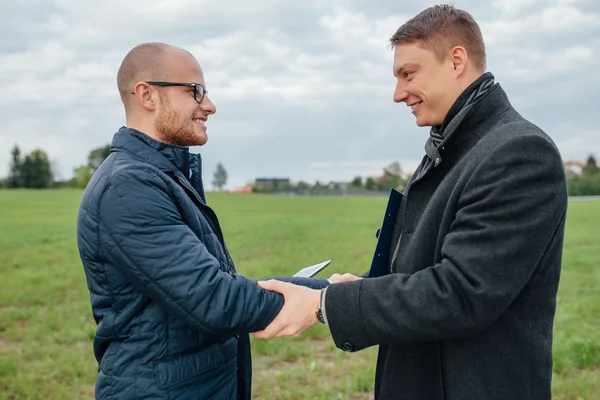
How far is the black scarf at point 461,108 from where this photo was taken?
2.63 m

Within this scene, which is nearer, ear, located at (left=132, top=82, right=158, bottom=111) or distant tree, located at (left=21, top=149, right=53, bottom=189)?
ear, located at (left=132, top=82, right=158, bottom=111)

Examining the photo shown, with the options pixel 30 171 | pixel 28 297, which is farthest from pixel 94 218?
pixel 30 171

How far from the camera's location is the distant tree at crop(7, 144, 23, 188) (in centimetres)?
8938

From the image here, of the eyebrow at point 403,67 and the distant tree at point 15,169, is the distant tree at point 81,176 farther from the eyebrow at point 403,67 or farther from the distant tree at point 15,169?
the eyebrow at point 403,67

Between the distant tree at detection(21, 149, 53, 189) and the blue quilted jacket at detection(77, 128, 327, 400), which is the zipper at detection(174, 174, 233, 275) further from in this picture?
the distant tree at detection(21, 149, 53, 189)

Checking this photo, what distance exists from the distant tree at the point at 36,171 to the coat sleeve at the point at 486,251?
94.0 m

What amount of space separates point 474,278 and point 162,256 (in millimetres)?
1336

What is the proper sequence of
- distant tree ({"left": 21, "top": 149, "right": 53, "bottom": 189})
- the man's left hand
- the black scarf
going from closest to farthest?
the black scarf, the man's left hand, distant tree ({"left": 21, "top": 149, "right": 53, "bottom": 189})

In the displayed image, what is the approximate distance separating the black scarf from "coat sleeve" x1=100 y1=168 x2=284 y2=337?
1.14m

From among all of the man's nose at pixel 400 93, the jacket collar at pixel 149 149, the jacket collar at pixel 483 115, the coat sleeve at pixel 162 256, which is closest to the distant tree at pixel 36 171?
the jacket collar at pixel 149 149

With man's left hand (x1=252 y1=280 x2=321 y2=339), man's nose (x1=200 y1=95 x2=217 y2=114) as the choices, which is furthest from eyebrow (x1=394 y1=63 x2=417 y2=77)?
man's left hand (x1=252 y1=280 x2=321 y2=339)

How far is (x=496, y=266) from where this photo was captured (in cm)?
226

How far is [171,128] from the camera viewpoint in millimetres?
3096

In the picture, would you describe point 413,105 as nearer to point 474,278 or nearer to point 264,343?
point 474,278
